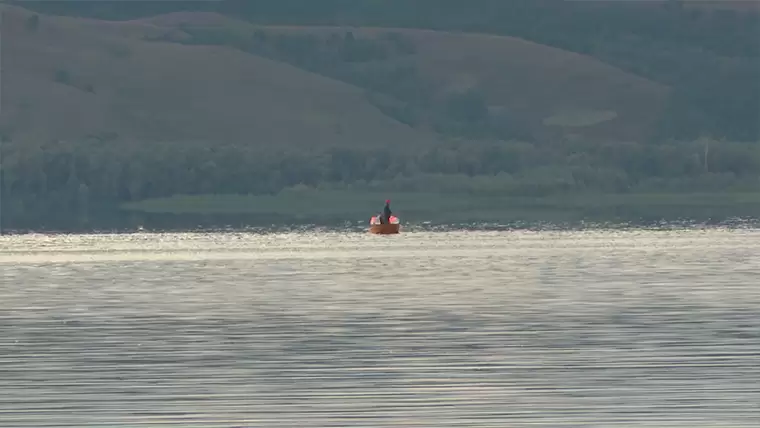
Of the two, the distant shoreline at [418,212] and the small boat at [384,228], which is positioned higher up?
the small boat at [384,228]

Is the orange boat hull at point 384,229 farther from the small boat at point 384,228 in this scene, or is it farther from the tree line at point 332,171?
the tree line at point 332,171

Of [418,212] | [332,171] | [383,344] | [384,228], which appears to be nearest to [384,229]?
[384,228]

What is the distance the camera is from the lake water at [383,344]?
23.6 m

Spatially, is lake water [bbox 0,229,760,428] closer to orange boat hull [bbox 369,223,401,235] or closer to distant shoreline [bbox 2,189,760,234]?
orange boat hull [bbox 369,223,401,235]

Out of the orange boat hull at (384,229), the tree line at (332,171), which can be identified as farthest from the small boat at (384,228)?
the tree line at (332,171)

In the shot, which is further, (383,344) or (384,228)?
(384,228)

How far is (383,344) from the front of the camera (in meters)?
31.0

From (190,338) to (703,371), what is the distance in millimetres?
9804

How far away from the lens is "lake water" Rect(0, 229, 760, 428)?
929 inches

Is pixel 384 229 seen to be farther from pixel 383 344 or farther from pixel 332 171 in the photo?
pixel 332 171

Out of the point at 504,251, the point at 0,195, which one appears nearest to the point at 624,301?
the point at 504,251

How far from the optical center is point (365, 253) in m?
67.8

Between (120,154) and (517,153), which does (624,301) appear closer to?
(120,154)

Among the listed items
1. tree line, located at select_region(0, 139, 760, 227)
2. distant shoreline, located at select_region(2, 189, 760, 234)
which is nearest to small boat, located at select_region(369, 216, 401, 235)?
distant shoreline, located at select_region(2, 189, 760, 234)
